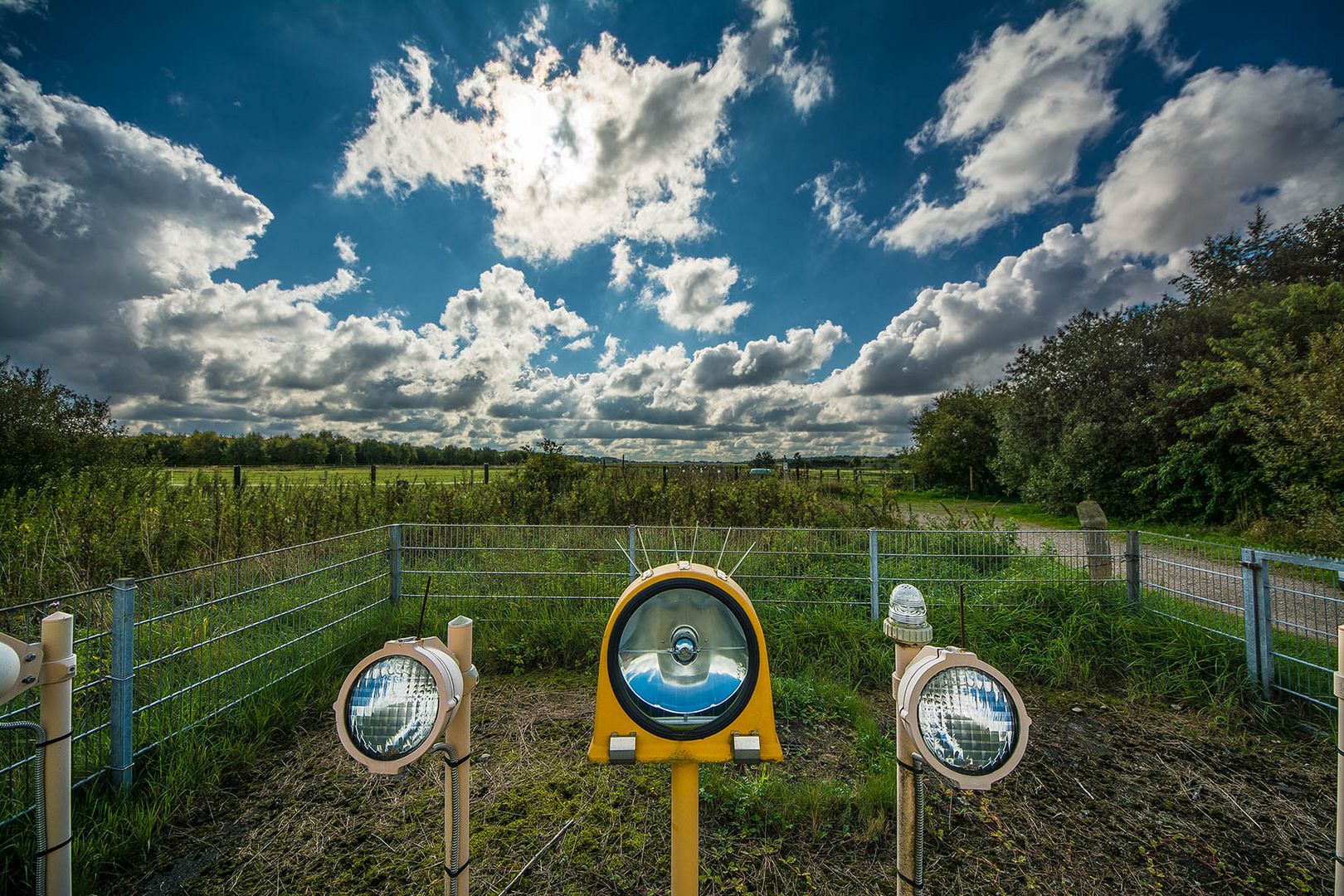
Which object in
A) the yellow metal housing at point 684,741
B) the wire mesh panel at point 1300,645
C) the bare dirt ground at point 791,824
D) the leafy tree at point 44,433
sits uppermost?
the leafy tree at point 44,433

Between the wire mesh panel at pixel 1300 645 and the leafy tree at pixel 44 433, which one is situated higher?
the leafy tree at pixel 44 433

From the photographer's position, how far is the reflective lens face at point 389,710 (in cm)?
129

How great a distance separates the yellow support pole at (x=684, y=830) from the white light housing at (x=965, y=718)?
605mm

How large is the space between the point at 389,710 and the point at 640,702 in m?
0.61

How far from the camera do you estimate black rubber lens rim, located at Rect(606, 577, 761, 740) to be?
1351mm

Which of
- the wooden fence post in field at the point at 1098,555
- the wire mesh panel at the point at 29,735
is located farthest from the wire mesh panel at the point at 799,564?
the wire mesh panel at the point at 29,735

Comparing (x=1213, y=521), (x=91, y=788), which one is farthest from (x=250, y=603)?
(x=1213, y=521)

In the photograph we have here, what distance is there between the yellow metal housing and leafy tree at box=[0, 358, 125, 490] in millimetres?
10012

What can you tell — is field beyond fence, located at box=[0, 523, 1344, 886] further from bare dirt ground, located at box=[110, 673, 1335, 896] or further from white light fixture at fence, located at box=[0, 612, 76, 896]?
white light fixture at fence, located at box=[0, 612, 76, 896]

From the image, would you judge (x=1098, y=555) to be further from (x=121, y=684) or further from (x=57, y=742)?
(x=121, y=684)

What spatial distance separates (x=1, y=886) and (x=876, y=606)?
5.00 metres

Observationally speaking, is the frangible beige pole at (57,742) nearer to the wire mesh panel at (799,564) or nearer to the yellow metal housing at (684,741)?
the yellow metal housing at (684,741)

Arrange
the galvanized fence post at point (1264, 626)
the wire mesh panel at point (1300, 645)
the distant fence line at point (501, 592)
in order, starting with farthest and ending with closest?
1. the galvanized fence post at point (1264, 626)
2. the wire mesh panel at point (1300, 645)
3. the distant fence line at point (501, 592)

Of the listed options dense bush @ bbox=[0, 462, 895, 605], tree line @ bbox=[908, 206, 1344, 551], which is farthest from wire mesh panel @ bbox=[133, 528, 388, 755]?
tree line @ bbox=[908, 206, 1344, 551]
